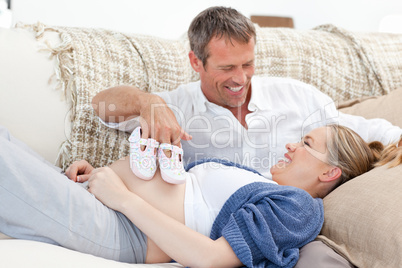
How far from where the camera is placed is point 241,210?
1144 millimetres

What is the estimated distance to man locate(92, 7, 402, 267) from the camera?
5.41ft

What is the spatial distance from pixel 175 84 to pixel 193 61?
0.13 metres

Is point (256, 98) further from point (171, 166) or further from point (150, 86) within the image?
point (171, 166)

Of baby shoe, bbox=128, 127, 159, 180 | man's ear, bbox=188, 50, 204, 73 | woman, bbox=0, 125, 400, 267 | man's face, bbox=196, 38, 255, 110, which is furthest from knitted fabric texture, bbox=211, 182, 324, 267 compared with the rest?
man's ear, bbox=188, 50, 204, 73

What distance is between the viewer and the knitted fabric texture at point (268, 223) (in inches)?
43.8

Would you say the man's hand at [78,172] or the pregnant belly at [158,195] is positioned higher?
Answer: the pregnant belly at [158,195]

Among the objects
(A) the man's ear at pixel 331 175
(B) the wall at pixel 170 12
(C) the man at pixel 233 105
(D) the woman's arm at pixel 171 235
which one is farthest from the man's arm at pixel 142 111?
(B) the wall at pixel 170 12

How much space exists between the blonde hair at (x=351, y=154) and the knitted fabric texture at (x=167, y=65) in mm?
614

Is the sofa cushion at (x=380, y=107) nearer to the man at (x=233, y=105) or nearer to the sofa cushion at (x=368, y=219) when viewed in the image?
the man at (x=233, y=105)

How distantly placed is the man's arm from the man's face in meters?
0.28

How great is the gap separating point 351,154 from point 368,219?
1.08 feet

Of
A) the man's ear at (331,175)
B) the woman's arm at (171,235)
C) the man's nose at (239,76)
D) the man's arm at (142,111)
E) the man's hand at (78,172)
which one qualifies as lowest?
the man's hand at (78,172)

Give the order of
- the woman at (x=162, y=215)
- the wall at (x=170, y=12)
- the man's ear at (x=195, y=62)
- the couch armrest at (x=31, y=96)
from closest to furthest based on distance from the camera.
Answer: the woman at (x=162, y=215), the couch armrest at (x=31, y=96), the man's ear at (x=195, y=62), the wall at (x=170, y=12)

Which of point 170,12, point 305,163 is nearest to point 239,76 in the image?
point 305,163
